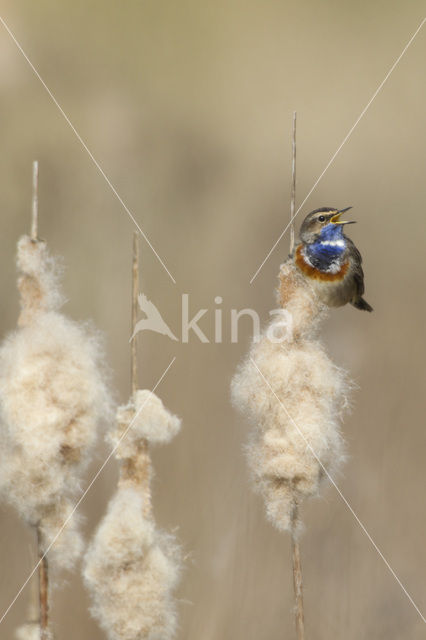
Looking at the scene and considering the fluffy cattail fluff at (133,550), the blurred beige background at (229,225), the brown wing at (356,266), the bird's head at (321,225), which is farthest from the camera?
the blurred beige background at (229,225)

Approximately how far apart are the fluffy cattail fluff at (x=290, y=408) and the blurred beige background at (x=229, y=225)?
1.21 feet

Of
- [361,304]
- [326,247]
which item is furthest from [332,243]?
[361,304]

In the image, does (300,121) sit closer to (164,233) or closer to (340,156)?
(340,156)

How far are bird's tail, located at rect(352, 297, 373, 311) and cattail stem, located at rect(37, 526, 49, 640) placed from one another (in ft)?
2.20

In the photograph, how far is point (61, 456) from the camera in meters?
1.00

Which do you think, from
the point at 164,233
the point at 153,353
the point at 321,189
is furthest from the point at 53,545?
the point at 321,189

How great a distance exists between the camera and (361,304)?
140 centimetres

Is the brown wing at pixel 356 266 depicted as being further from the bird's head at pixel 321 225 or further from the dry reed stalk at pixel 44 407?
the dry reed stalk at pixel 44 407

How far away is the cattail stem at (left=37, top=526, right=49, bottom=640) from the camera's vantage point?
1.00 m

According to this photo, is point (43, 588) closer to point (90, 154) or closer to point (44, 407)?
point (44, 407)

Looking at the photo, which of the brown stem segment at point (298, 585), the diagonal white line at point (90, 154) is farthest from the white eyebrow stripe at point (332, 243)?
the brown stem segment at point (298, 585)

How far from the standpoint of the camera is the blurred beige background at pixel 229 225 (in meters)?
1.42
